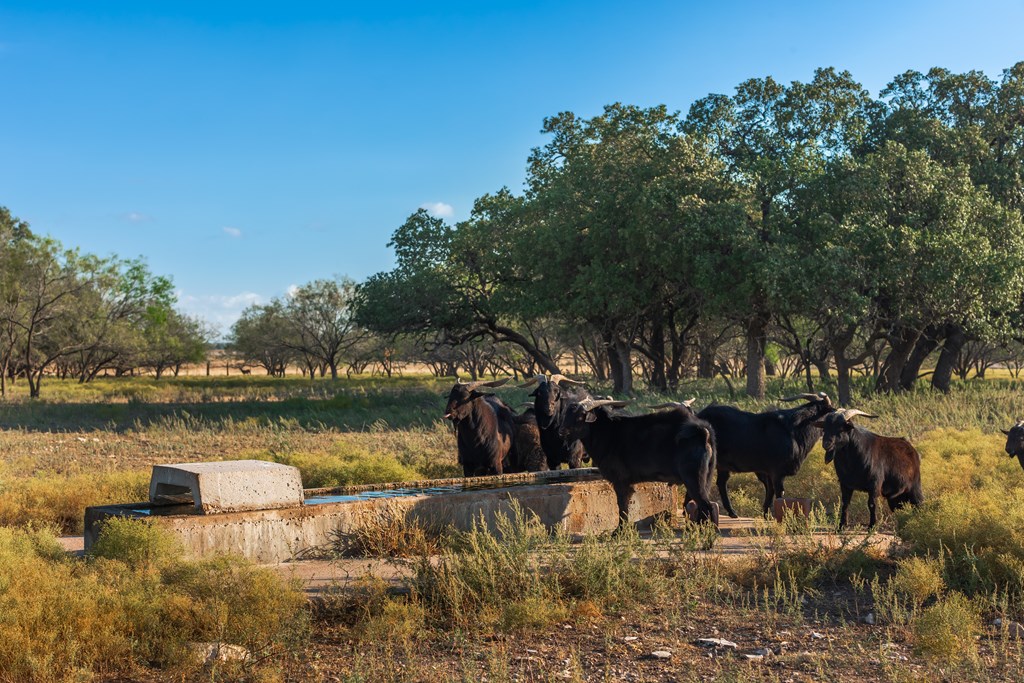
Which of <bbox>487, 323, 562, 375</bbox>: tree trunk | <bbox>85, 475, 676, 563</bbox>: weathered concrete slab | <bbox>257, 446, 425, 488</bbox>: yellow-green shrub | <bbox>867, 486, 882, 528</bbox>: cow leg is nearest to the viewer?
<bbox>85, 475, 676, 563</bbox>: weathered concrete slab

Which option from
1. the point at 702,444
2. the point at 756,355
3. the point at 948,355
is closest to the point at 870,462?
the point at 702,444

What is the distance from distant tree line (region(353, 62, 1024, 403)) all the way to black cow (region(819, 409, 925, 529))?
1372cm

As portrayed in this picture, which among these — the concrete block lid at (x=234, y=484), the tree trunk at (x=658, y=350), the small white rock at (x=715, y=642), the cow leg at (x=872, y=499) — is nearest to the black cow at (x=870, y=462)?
the cow leg at (x=872, y=499)

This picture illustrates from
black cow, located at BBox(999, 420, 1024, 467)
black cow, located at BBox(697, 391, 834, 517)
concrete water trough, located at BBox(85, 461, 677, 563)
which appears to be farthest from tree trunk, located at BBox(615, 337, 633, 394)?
concrete water trough, located at BBox(85, 461, 677, 563)

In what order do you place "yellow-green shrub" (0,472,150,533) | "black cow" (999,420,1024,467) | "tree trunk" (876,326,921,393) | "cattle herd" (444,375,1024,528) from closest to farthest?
"cattle herd" (444,375,1024,528) < "yellow-green shrub" (0,472,150,533) < "black cow" (999,420,1024,467) < "tree trunk" (876,326,921,393)

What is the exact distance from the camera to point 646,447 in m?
11.0

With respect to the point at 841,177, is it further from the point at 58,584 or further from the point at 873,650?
the point at 58,584

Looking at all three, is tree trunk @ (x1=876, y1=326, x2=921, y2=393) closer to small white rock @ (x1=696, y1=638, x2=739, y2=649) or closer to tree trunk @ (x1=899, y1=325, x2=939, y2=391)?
tree trunk @ (x1=899, y1=325, x2=939, y2=391)

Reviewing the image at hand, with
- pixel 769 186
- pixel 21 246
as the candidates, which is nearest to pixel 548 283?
pixel 769 186

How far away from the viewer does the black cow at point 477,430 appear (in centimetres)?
1322

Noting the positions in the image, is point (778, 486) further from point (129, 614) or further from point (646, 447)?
point (129, 614)

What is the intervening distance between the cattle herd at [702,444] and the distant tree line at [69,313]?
29.5 meters

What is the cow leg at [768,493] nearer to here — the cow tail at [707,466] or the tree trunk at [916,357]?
the cow tail at [707,466]

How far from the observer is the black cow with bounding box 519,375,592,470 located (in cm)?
1324
